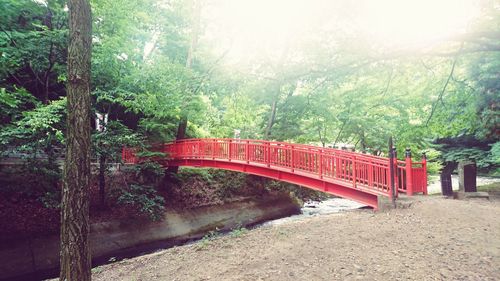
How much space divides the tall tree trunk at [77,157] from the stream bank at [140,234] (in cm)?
441

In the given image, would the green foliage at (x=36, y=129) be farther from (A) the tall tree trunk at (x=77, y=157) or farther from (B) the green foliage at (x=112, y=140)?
(A) the tall tree trunk at (x=77, y=157)

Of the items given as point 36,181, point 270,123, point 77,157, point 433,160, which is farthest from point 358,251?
point 433,160

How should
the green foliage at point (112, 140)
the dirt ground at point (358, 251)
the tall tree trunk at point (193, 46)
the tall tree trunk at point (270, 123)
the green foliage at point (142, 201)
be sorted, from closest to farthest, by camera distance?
the dirt ground at point (358, 251) < the green foliage at point (112, 140) < the green foliage at point (142, 201) < the tall tree trunk at point (270, 123) < the tall tree trunk at point (193, 46)

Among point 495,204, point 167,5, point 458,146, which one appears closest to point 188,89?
point 495,204

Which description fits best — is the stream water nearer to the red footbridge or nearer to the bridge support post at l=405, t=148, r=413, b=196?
the red footbridge

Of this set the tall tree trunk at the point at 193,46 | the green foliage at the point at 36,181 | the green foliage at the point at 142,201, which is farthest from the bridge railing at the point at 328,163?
the green foliage at the point at 36,181

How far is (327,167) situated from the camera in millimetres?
8398

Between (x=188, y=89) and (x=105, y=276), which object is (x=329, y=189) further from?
(x=105, y=276)

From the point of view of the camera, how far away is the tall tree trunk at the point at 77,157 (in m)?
3.84

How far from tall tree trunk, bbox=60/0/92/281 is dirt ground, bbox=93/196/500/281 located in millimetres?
2057

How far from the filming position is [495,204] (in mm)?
7543

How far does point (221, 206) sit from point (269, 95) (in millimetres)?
8842

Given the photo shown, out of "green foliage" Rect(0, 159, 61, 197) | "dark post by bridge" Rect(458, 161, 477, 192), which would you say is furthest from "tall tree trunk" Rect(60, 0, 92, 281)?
"dark post by bridge" Rect(458, 161, 477, 192)

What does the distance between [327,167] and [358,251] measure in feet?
12.3
